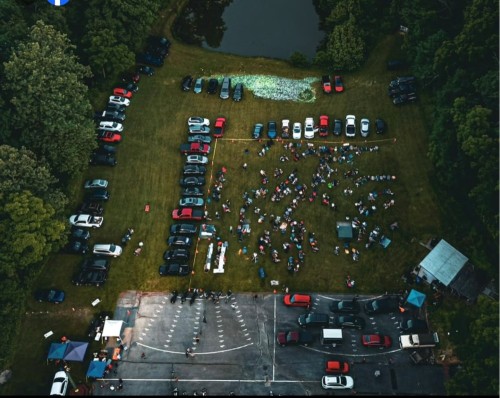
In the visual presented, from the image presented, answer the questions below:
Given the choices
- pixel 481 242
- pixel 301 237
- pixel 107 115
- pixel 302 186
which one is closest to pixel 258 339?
pixel 301 237

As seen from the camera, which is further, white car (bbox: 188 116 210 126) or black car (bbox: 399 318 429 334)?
white car (bbox: 188 116 210 126)

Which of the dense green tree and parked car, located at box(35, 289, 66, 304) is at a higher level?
the dense green tree

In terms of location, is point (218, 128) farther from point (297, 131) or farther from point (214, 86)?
point (297, 131)

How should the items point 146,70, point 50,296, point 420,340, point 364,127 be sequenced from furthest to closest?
1. point 146,70
2. point 364,127
3. point 50,296
4. point 420,340

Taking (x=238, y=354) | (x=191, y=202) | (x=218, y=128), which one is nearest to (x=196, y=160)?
(x=218, y=128)

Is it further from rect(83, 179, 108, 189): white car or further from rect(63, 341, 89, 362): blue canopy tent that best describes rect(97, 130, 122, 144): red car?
rect(63, 341, 89, 362): blue canopy tent

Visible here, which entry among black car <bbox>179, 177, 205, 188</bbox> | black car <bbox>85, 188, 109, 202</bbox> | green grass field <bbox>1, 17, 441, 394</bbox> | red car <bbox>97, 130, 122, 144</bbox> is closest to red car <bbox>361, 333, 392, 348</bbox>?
green grass field <bbox>1, 17, 441, 394</bbox>
